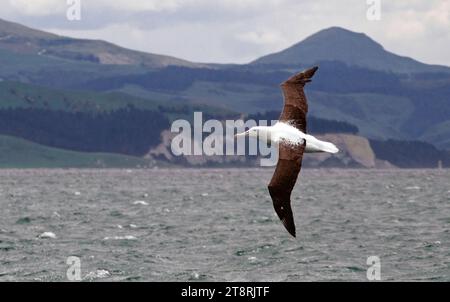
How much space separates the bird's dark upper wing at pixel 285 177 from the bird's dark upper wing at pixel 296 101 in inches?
20.4

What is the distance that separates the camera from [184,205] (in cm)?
9838

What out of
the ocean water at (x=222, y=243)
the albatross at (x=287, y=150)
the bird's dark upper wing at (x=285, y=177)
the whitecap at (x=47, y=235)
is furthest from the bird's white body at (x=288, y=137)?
the whitecap at (x=47, y=235)

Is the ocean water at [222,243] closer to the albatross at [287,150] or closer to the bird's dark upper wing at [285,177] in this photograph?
the albatross at [287,150]

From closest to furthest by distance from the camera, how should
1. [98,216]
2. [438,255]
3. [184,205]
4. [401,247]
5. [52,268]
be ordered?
[52,268]
[438,255]
[401,247]
[98,216]
[184,205]

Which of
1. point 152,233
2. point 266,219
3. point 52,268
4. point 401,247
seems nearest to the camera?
point 52,268

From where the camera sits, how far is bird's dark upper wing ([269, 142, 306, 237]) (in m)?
17.8

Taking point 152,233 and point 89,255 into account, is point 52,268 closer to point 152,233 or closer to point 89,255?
point 89,255

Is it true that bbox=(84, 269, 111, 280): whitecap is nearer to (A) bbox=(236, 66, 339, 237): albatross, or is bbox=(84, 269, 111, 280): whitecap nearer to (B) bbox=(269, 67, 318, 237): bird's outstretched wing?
(A) bbox=(236, 66, 339, 237): albatross

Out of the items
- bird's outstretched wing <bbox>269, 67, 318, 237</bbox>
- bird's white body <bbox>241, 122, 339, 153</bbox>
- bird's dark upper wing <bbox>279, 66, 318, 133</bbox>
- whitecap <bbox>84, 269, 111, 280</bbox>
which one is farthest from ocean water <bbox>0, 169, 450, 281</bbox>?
bird's outstretched wing <bbox>269, 67, 318, 237</bbox>

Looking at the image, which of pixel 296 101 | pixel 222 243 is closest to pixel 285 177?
pixel 296 101

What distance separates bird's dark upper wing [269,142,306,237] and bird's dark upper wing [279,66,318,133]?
517 mm

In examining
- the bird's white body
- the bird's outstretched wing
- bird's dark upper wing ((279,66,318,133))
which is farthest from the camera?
bird's dark upper wing ((279,66,318,133))
